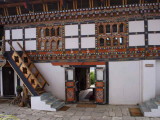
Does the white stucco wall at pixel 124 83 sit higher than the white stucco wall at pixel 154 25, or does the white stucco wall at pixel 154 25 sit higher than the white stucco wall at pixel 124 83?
the white stucco wall at pixel 154 25

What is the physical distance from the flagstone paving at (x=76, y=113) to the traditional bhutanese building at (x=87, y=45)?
86cm

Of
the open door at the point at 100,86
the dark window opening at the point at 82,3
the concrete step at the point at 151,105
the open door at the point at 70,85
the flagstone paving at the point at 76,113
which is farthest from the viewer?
the open door at the point at 70,85

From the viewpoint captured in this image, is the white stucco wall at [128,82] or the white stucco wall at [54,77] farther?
the white stucco wall at [54,77]

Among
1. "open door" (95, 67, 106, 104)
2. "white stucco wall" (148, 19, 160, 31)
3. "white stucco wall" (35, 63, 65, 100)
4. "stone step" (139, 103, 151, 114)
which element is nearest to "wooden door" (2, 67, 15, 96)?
"white stucco wall" (35, 63, 65, 100)

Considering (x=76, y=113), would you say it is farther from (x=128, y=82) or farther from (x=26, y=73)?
(x=26, y=73)

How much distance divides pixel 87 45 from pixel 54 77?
3.06 m

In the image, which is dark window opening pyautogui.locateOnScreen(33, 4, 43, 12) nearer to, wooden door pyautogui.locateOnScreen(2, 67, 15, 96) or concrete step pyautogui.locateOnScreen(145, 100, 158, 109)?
wooden door pyautogui.locateOnScreen(2, 67, 15, 96)

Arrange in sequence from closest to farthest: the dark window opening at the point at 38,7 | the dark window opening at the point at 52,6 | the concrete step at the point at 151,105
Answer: the concrete step at the point at 151,105
the dark window opening at the point at 52,6
the dark window opening at the point at 38,7

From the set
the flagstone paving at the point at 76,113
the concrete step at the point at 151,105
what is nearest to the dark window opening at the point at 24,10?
the flagstone paving at the point at 76,113

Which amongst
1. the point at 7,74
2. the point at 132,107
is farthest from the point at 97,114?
the point at 7,74

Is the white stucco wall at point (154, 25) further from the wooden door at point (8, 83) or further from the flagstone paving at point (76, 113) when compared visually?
the wooden door at point (8, 83)

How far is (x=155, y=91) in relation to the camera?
9.98 metres

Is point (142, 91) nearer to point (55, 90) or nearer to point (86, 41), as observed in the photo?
point (86, 41)

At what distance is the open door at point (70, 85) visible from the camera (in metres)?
11.0
